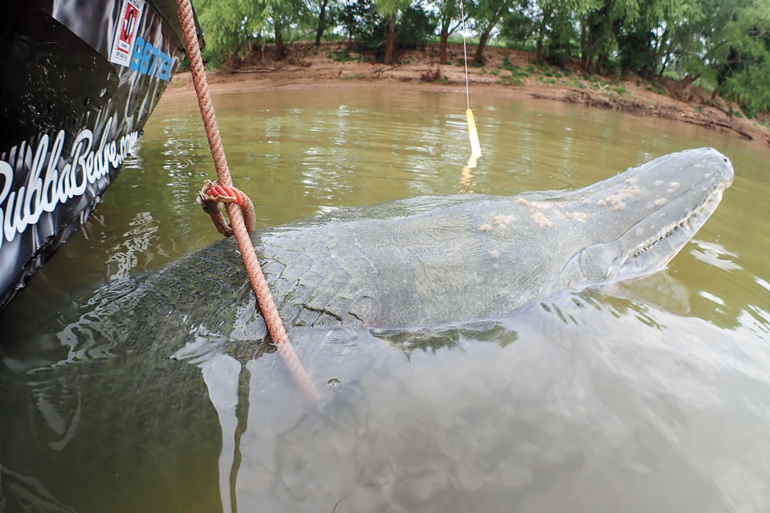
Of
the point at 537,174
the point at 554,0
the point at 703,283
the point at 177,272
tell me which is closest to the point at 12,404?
the point at 177,272

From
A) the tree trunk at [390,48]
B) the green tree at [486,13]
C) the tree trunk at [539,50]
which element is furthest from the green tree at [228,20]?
the tree trunk at [539,50]

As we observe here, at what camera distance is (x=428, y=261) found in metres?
2.10

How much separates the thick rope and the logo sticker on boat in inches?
24.3

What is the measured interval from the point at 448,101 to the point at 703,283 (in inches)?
446

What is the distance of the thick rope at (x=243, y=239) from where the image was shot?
163 centimetres

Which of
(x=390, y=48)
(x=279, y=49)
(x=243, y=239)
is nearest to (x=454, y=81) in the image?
(x=390, y=48)

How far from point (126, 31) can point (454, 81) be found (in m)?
17.5

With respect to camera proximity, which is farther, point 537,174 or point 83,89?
point 537,174

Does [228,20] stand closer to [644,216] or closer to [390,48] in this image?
[390,48]

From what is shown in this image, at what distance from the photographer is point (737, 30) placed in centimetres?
1817

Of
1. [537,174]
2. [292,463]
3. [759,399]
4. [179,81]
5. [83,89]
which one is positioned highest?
[179,81]

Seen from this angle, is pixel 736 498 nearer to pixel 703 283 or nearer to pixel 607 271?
pixel 607 271

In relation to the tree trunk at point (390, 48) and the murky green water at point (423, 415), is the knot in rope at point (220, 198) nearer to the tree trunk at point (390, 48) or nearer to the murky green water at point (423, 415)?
the murky green water at point (423, 415)

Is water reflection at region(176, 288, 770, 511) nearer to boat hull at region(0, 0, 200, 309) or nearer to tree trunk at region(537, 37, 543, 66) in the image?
boat hull at region(0, 0, 200, 309)
